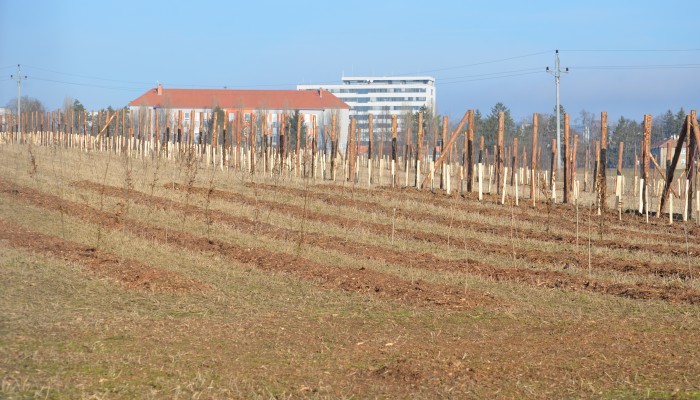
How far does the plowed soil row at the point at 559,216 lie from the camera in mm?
20219

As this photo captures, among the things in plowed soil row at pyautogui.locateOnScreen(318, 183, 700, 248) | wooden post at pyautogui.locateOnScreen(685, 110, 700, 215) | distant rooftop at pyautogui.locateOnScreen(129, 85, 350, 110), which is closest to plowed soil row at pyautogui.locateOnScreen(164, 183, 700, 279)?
plowed soil row at pyautogui.locateOnScreen(318, 183, 700, 248)

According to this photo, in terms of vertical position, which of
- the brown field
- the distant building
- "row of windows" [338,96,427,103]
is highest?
"row of windows" [338,96,427,103]

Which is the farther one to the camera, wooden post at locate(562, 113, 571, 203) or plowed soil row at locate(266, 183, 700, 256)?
wooden post at locate(562, 113, 571, 203)

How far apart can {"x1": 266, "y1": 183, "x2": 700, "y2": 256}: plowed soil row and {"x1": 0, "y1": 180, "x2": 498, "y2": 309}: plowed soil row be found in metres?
3.61

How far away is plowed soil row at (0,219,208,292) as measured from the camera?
11.7m

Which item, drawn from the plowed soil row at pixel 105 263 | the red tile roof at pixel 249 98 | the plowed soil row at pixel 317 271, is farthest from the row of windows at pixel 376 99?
the plowed soil row at pixel 105 263

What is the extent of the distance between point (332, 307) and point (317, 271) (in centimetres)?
254

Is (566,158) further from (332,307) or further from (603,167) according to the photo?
(332,307)

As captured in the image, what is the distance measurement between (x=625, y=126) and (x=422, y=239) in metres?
73.3

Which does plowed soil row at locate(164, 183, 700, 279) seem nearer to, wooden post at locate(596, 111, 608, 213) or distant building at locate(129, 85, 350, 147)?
wooden post at locate(596, 111, 608, 213)

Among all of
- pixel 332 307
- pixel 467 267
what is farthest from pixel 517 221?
pixel 332 307

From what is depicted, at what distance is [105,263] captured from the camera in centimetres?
1301

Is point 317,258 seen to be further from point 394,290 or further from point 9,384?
point 9,384

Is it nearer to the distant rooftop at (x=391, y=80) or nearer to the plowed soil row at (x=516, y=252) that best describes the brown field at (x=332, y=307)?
the plowed soil row at (x=516, y=252)
